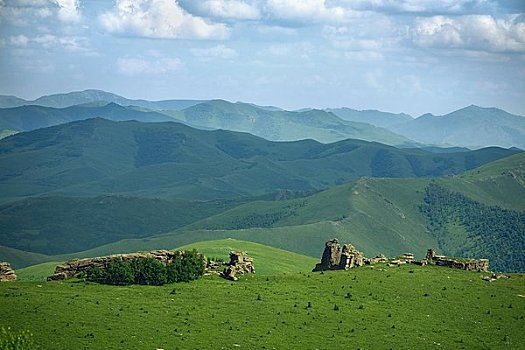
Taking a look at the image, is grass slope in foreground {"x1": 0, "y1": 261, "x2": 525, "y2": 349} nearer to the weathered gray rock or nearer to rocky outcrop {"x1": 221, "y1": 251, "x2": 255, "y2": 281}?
rocky outcrop {"x1": 221, "y1": 251, "x2": 255, "y2": 281}

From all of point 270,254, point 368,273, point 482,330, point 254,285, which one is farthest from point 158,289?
point 270,254

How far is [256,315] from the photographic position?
78.8m

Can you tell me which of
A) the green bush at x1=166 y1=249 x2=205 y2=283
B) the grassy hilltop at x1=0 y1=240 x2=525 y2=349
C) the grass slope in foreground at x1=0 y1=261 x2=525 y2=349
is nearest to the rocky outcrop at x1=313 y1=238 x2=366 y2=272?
the grassy hilltop at x1=0 y1=240 x2=525 y2=349

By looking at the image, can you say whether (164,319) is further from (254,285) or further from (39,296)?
(254,285)

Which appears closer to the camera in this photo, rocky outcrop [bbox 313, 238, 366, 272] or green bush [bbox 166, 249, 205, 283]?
green bush [bbox 166, 249, 205, 283]

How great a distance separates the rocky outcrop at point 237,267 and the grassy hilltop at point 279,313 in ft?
8.61

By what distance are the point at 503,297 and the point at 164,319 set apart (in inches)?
1721

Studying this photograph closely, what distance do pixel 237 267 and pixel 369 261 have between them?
76.6 feet

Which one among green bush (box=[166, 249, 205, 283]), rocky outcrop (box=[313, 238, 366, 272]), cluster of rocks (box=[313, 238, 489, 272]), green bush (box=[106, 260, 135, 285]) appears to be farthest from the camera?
rocky outcrop (box=[313, 238, 366, 272])

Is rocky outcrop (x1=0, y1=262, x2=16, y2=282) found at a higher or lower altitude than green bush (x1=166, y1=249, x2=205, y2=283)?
lower

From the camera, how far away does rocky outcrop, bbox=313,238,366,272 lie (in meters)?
111

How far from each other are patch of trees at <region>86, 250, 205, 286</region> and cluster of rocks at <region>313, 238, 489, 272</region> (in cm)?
2799

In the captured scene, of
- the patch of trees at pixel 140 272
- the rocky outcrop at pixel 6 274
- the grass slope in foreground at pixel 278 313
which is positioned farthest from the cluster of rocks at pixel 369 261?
the rocky outcrop at pixel 6 274

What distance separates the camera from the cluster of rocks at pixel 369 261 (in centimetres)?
10706
